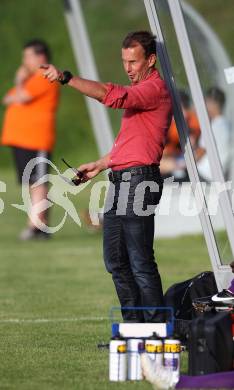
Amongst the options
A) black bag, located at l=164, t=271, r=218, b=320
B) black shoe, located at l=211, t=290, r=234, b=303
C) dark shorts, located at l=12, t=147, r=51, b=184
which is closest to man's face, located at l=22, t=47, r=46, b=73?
dark shorts, located at l=12, t=147, r=51, b=184

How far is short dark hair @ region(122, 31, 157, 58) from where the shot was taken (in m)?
7.32

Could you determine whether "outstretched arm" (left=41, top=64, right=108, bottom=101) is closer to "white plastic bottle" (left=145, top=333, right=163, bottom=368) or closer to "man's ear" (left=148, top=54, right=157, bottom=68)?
"man's ear" (left=148, top=54, right=157, bottom=68)

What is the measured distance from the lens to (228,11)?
10500 mm

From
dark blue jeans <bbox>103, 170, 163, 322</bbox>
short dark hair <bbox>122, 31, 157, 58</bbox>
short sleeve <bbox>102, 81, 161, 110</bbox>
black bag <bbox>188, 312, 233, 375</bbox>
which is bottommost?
black bag <bbox>188, 312, 233, 375</bbox>

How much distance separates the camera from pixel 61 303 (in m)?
Answer: 10.1

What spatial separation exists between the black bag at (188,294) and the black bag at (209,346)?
137 centimetres

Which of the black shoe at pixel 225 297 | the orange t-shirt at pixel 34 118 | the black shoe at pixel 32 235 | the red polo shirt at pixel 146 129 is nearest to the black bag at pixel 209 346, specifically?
the black shoe at pixel 225 297

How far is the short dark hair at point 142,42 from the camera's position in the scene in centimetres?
732

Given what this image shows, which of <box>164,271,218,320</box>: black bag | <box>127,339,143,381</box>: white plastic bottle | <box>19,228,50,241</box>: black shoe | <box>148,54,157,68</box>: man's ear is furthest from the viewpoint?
<box>19,228,50,241</box>: black shoe

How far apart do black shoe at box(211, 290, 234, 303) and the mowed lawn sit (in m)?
0.81

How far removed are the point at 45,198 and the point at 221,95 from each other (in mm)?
6650

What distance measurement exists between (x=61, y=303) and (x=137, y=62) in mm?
3315

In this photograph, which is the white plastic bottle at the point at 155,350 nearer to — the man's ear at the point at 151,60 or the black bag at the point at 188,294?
the black bag at the point at 188,294

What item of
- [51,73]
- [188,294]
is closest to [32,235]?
[188,294]
